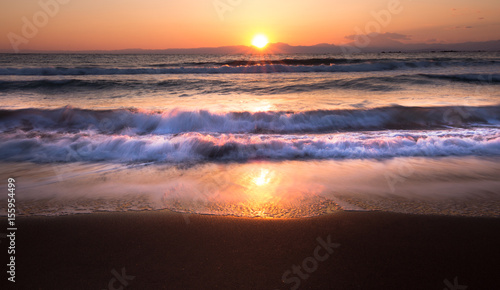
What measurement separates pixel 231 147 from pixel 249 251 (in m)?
3.20

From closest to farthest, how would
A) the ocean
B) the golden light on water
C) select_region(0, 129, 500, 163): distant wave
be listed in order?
the ocean < the golden light on water < select_region(0, 129, 500, 163): distant wave

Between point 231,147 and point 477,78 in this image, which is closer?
point 231,147

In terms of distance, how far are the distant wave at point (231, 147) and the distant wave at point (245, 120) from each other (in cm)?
163

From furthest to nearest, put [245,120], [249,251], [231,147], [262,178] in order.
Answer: [245,120] < [231,147] < [262,178] < [249,251]

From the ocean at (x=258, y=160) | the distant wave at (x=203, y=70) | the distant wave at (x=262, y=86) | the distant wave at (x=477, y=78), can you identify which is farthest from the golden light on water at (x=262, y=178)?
the distant wave at (x=203, y=70)

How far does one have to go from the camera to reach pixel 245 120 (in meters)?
8.12

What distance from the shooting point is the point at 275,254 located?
2.36 m

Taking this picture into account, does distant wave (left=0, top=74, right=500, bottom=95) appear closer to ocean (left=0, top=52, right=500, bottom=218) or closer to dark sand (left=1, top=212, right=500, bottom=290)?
ocean (left=0, top=52, right=500, bottom=218)

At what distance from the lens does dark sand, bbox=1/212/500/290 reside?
6.82 feet

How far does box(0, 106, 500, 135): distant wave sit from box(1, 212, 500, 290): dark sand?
4.68 m

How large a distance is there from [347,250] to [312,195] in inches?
44.4

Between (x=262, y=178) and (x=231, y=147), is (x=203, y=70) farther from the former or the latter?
(x=262, y=178)

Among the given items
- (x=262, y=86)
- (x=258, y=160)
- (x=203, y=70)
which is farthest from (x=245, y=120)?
(x=203, y=70)

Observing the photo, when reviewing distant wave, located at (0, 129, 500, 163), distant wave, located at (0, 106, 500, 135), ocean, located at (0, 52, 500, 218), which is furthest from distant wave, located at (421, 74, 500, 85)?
distant wave, located at (0, 129, 500, 163)
